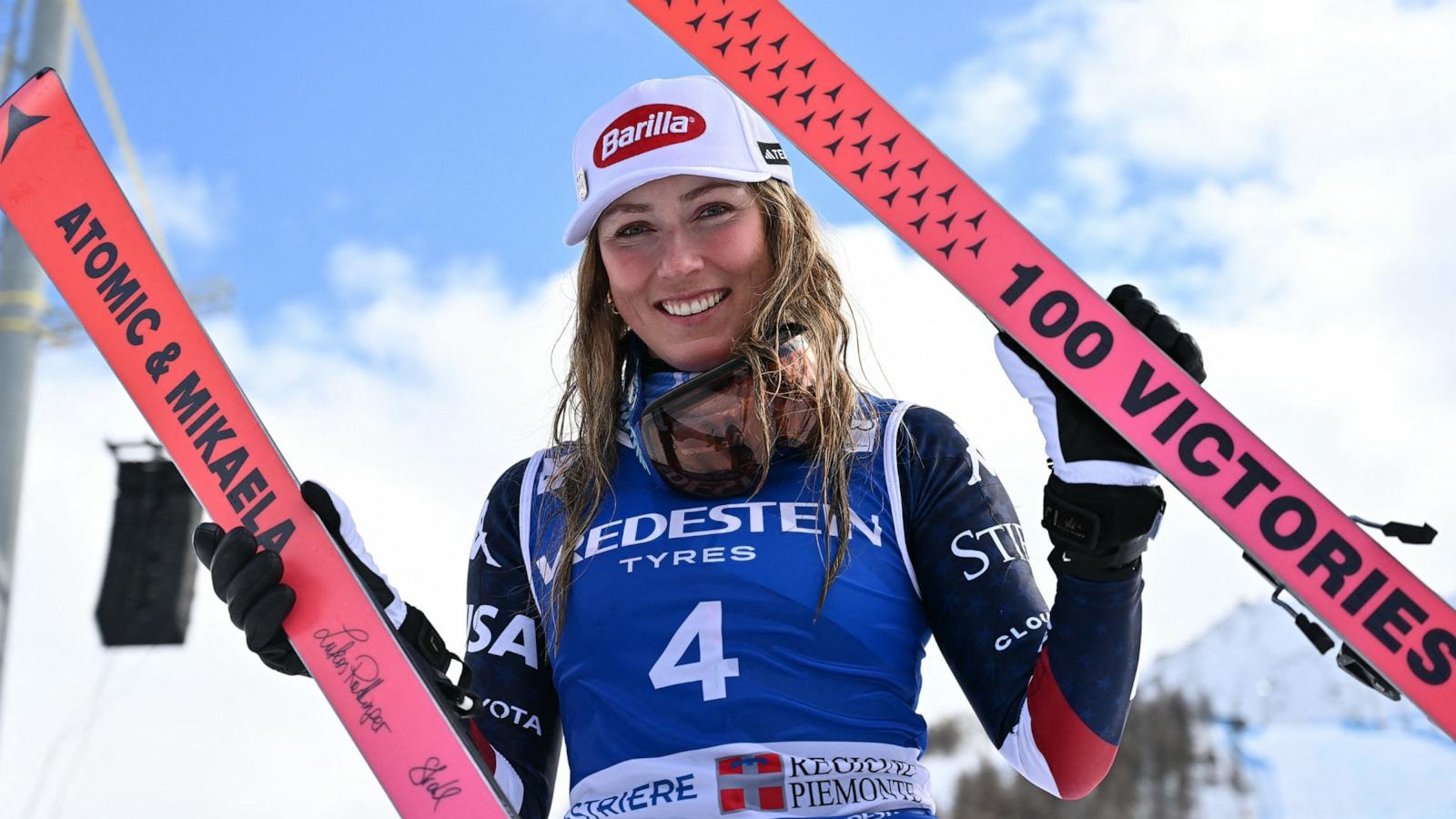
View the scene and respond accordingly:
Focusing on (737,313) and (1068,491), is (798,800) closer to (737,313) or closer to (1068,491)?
(1068,491)

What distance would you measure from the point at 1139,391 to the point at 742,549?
2.17ft

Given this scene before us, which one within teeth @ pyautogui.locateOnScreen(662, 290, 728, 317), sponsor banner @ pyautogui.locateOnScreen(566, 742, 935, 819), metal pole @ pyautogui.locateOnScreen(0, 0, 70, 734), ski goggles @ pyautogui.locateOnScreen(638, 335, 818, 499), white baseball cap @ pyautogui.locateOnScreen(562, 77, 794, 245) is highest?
metal pole @ pyautogui.locateOnScreen(0, 0, 70, 734)

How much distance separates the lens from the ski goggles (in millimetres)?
2230

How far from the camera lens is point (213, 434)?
2.48 metres

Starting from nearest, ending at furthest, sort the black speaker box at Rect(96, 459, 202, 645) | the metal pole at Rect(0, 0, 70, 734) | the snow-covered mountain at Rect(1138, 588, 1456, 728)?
the metal pole at Rect(0, 0, 70, 734) → the black speaker box at Rect(96, 459, 202, 645) → the snow-covered mountain at Rect(1138, 588, 1456, 728)

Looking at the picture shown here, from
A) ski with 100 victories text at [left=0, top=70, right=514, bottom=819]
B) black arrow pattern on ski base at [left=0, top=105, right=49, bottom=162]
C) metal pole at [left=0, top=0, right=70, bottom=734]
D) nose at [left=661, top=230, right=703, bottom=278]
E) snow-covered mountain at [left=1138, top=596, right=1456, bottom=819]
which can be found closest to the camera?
ski with 100 victories text at [left=0, top=70, right=514, bottom=819]

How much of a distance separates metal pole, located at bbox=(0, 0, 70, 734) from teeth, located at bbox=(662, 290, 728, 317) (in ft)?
23.2

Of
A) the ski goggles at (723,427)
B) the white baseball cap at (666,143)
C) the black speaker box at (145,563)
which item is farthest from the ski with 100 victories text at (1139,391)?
the black speaker box at (145,563)

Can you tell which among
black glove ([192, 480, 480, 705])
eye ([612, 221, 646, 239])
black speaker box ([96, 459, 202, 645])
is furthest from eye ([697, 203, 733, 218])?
black speaker box ([96, 459, 202, 645])

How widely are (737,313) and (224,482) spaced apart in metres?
1.00

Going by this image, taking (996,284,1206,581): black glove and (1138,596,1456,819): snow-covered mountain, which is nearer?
(996,284,1206,581): black glove

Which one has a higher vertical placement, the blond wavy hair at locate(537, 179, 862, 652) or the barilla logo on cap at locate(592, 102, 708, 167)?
the barilla logo on cap at locate(592, 102, 708, 167)

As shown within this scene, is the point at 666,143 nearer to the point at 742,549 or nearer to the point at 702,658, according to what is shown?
the point at 742,549
